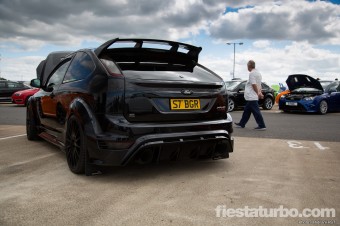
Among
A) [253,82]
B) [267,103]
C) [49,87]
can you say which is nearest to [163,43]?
[49,87]

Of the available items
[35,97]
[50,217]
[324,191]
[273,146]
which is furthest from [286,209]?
[35,97]

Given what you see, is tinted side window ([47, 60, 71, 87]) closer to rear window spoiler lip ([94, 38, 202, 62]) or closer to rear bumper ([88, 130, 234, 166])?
rear window spoiler lip ([94, 38, 202, 62])

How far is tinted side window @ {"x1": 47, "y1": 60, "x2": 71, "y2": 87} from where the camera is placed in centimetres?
470

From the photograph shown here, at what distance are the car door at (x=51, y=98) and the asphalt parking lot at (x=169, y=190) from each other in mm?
511

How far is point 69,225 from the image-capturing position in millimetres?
2410

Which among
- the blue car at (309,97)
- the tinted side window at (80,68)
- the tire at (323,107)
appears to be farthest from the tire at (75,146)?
the tire at (323,107)

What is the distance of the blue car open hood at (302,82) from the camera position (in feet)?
42.9

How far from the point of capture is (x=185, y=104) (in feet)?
11.8

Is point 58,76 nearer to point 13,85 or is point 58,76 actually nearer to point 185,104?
point 185,104

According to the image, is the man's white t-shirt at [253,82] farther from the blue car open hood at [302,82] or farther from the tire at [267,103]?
the tire at [267,103]

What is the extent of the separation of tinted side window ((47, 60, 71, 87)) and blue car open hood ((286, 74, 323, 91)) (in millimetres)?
10479

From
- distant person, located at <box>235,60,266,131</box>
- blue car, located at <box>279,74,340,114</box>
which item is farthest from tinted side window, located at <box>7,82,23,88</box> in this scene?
distant person, located at <box>235,60,266,131</box>

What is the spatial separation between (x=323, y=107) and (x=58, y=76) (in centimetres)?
1159

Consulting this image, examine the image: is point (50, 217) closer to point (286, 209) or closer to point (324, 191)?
point (286, 209)
